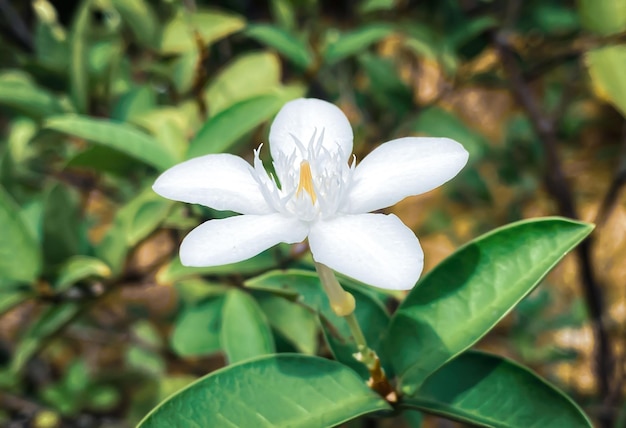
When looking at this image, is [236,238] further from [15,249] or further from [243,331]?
[15,249]

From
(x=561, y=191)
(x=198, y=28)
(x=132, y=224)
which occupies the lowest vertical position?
(x=561, y=191)

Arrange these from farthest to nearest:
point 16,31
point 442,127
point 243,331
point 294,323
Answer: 1. point 16,31
2. point 442,127
3. point 294,323
4. point 243,331

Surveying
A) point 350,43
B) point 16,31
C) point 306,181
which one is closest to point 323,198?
point 306,181

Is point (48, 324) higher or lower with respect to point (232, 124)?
lower

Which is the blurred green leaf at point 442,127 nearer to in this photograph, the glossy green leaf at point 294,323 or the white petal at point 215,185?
the glossy green leaf at point 294,323

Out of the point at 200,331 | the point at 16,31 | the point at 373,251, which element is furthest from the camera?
the point at 16,31

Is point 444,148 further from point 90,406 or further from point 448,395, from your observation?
point 90,406
